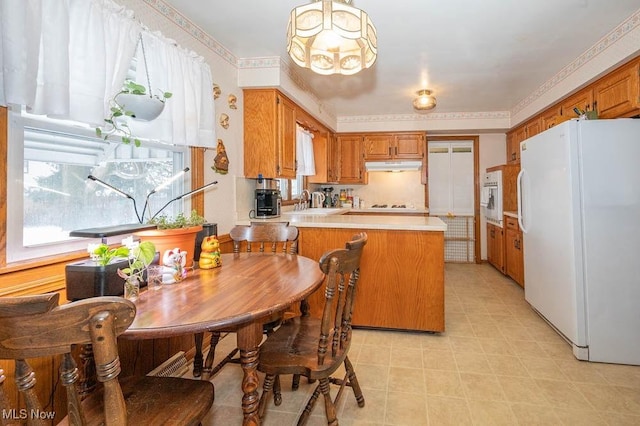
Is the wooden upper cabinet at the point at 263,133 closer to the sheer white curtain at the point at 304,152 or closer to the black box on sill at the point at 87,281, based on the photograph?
the sheer white curtain at the point at 304,152

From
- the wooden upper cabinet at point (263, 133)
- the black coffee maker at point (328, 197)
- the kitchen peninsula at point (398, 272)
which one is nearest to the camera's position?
the kitchen peninsula at point (398, 272)

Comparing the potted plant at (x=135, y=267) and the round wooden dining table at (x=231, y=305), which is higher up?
the potted plant at (x=135, y=267)

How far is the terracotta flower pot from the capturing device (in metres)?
1.48

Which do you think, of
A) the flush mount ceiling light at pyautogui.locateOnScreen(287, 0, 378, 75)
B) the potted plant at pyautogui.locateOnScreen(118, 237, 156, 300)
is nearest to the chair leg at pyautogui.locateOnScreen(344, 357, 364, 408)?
the potted plant at pyautogui.locateOnScreen(118, 237, 156, 300)

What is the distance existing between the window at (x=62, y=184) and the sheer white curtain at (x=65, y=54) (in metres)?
0.20

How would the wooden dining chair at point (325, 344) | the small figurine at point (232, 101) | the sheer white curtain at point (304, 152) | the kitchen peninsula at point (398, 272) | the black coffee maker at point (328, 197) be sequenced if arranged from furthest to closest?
the black coffee maker at point (328, 197) → the sheer white curtain at point (304, 152) → the small figurine at point (232, 101) → the kitchen peninsula at point (398, 272) → the wooden dining chair at point (325, 344)

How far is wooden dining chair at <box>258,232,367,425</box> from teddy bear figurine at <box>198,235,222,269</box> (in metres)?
0.49

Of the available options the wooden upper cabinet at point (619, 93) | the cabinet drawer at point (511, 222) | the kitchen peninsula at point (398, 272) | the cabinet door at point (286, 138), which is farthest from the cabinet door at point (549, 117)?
the cabinet door at point (286, 138)

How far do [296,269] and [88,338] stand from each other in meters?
1.06

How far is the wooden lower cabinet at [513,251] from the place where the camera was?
3.84 metres

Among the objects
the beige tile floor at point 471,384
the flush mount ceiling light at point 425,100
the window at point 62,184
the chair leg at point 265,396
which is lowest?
the beige tile floor at point 471,384

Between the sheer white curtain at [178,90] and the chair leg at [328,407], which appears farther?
the sheer white curtain at [178,90]

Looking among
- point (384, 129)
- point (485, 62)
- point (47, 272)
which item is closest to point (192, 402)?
point (47, 272)

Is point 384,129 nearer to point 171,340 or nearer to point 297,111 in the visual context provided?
point 297,111
